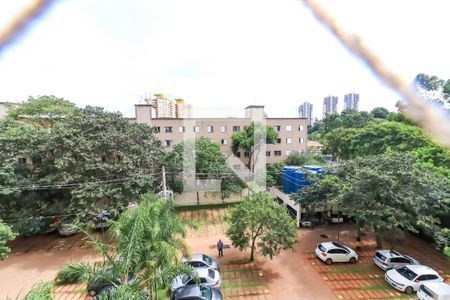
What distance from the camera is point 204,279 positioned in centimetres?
1080

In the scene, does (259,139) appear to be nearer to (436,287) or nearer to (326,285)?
(326,285)

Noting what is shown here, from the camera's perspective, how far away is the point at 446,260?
13.7 m

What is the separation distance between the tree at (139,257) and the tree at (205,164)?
40.8ft

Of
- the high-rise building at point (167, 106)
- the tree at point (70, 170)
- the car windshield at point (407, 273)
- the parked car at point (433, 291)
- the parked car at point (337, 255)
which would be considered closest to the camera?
the parked car at point (433, 291)

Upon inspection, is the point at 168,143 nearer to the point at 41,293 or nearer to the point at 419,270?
the point at 419,270

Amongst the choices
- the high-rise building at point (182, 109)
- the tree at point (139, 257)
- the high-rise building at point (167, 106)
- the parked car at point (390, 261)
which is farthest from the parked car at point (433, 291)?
the high-rise building at point (167, 106)

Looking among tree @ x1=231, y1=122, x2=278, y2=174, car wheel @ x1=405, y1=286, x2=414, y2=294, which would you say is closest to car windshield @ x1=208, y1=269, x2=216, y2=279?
car wheel @ x1=405, y1=286, x2=414, y2=294

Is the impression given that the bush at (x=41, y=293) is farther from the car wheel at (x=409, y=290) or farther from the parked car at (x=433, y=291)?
the car wheel at (x=409, y=290)

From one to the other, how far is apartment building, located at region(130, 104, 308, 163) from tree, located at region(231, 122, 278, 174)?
5.45ft

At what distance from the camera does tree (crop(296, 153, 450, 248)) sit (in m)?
12.2

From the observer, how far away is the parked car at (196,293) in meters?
9.43

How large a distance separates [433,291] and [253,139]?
60.3 feet

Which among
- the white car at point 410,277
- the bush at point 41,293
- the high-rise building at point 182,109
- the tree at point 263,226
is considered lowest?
the white car at point 410,277

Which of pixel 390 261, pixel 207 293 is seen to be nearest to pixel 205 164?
pixel 207 293
